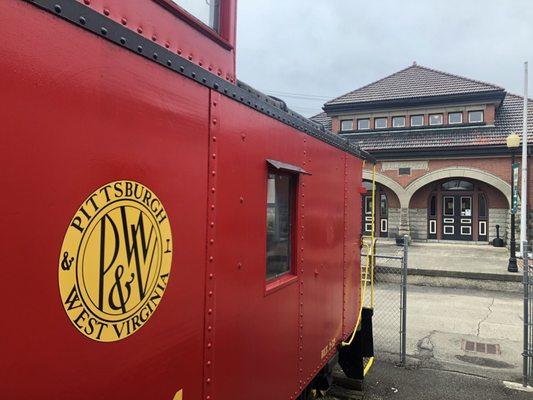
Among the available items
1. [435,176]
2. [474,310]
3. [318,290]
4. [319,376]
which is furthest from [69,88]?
[435,176]

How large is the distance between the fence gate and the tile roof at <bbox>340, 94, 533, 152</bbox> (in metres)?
8.47

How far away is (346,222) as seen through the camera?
4.70 metres

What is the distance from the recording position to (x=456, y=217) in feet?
68.4

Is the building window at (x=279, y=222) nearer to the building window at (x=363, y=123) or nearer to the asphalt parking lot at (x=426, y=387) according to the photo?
the asphalt parking lot at (x=426, y=387)

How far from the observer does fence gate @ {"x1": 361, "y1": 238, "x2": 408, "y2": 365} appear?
6246mm

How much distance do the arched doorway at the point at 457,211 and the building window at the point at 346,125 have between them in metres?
5.56

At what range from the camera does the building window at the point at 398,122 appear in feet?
73.6

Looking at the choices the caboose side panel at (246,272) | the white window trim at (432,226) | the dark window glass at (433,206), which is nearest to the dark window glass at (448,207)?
the dark window glass at (433,206)

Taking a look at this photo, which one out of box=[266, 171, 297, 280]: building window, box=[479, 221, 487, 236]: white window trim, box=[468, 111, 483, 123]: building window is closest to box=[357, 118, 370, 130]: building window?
box=[468, 111, 483, 123]: building window

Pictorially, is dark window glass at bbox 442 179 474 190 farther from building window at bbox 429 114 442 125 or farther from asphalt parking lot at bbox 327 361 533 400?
asphalt parking lot at bbox 327 361 533 400

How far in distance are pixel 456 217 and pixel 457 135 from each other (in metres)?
3.97

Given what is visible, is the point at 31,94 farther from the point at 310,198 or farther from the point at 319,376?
the point at 319,376

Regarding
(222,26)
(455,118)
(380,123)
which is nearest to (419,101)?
(455,118)

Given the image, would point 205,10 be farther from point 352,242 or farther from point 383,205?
point 383,205
